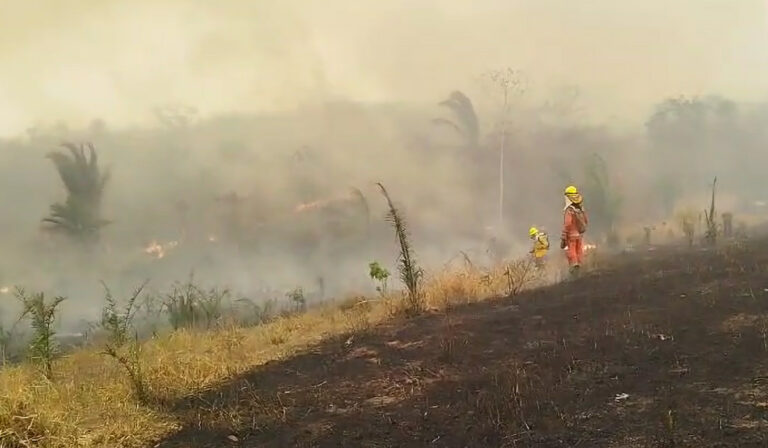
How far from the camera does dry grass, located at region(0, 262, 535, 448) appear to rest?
7.00 m

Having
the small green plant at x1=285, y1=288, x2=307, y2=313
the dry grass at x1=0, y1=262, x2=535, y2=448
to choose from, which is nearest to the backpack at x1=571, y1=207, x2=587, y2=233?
the dry grass at x1=0, y1=262, x2=535, y2=448

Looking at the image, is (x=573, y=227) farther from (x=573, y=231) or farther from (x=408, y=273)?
(x=408, y=273)

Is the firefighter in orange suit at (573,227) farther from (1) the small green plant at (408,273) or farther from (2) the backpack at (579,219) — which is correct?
(1) the small green plant at (408,273)

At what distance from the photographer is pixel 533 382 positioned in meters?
7.46

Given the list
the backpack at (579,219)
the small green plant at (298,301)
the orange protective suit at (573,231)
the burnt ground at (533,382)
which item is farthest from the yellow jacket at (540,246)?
the small green plant at (298,301)

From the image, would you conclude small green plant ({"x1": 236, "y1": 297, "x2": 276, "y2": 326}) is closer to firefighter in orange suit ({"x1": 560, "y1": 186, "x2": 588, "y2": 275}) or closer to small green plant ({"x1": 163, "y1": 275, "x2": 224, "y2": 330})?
small green plant ({"x1": 163, "y1": 275, "x2": 224, "y2": 330})

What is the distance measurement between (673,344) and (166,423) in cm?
590

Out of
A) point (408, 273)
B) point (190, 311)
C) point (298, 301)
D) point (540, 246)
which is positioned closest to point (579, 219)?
point (540, 246)

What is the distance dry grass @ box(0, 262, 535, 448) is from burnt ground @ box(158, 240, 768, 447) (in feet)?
1.63

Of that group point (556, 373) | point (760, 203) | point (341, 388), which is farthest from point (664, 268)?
point (760, 203)

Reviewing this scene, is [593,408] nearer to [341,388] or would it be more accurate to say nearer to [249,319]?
[341,388]

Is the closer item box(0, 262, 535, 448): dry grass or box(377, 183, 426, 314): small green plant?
box(0, 262, 535, 448): dry grass

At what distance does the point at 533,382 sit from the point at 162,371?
16.0 feet

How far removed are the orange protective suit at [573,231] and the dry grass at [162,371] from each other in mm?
1218
